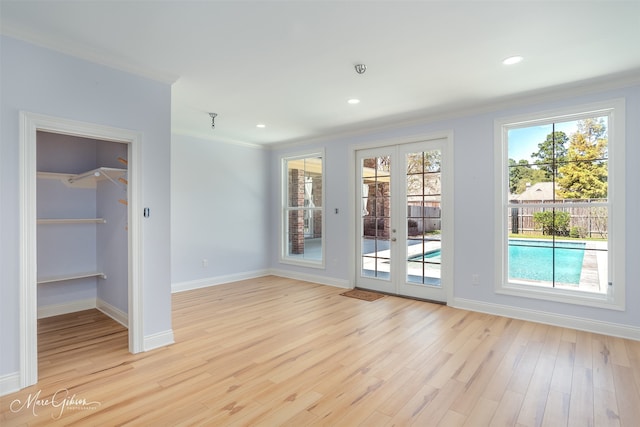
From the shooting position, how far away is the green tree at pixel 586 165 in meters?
3.53

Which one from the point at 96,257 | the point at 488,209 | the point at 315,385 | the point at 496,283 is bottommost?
the point at 315,385

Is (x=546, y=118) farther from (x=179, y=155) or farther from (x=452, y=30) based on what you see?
(x=179, y=155)

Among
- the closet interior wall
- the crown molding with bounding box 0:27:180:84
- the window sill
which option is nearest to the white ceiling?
the crown molding with bounding box 0:27:180:84

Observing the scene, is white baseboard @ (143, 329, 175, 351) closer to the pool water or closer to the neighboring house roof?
the pool water

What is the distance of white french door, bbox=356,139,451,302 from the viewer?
469cm

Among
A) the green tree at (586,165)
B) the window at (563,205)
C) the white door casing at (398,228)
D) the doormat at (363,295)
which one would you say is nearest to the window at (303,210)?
the white door casing at (398,228)

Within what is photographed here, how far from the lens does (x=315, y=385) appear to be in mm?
2455

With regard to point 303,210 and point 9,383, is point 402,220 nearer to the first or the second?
point 303,210

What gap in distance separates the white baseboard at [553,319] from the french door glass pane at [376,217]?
1258mm

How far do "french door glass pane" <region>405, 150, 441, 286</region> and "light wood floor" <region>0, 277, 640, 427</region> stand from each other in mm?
864

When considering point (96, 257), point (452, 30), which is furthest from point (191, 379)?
point (452, 30)

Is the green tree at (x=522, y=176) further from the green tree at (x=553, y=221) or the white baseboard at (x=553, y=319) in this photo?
the white baseboard at (x=553, y=319)

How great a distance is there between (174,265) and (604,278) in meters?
5.66

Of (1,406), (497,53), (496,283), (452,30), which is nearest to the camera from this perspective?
(1,406)
